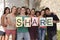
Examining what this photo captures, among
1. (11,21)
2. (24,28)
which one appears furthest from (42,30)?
(11,21)

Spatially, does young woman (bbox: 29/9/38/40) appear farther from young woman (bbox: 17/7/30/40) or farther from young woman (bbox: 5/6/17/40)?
young woman (bbox: 5/6/17/40)

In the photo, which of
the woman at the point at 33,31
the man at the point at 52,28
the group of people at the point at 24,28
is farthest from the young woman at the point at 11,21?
the man at the point at 52,28

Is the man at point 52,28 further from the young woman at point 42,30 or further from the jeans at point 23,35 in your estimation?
the jeans at point 23,35

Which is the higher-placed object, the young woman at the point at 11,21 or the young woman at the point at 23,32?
the young woman at the point at 11,21

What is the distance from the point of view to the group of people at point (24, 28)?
77.5 inches

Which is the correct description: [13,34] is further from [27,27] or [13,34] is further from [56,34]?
[56,34]

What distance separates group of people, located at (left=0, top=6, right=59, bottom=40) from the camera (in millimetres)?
1968

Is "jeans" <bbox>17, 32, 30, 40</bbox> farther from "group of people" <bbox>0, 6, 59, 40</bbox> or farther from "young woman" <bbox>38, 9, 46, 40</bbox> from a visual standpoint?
"young woman" <bbox>38, 9, 46, 40</bbox>

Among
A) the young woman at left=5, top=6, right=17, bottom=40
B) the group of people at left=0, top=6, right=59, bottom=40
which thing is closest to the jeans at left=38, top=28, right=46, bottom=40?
the group of people at left=0, top=6, right=59, bottom=40

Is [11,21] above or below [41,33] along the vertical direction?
above

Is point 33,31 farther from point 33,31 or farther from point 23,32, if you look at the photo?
point 23,32

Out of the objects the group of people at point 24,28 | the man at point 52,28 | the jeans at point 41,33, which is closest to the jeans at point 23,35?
the group of people at point 24,28

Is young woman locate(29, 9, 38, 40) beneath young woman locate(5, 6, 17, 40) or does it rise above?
beneath

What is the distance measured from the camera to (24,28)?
1978mm
